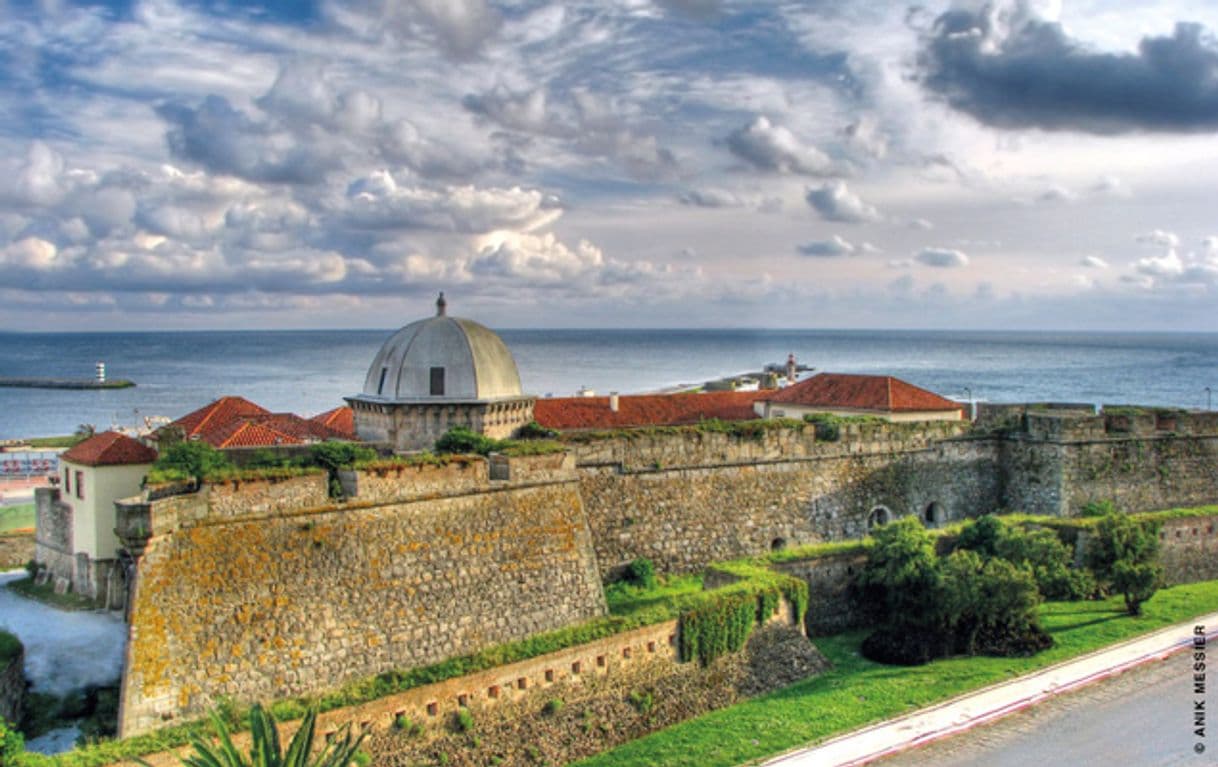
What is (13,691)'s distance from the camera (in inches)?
575

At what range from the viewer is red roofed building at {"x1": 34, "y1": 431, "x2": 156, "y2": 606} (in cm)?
1783

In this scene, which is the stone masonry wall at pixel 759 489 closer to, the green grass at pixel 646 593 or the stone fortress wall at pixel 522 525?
the stone fortress wall at pixel 522 525

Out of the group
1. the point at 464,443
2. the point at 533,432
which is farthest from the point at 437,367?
the point at 464,443

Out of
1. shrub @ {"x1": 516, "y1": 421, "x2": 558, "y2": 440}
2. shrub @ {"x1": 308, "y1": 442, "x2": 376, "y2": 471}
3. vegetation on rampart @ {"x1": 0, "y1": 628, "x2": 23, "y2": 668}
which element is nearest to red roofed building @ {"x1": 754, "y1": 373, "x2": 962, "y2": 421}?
shrub @ {"x1": 516, "y1": 421, "x2": 558, "y2": 440}

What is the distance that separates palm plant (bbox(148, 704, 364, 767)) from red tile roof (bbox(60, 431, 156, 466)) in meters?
7.92

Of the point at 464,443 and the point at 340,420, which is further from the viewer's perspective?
the point at 340,420

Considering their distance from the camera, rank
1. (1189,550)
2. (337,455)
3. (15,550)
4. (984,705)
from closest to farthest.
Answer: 1. (984,705)
2. (337,455)
3. (1189,550)
4. (15,550)

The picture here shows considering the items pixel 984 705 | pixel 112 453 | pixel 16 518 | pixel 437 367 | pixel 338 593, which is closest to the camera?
pixel 338 593

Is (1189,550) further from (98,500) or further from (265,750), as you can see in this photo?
(98,500)

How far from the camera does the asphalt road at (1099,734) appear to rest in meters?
13.8

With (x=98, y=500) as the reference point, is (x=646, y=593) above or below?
below

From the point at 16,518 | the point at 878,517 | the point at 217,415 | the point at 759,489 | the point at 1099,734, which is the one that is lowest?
the point at 1099,734

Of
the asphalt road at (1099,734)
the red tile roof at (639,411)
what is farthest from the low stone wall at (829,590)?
the red tile roof at (639,411)

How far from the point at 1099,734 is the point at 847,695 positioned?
150 inches
